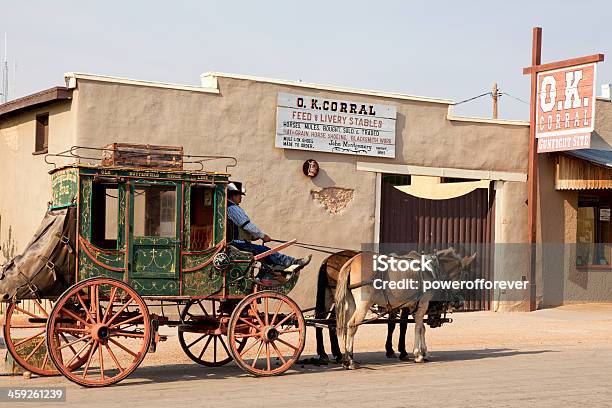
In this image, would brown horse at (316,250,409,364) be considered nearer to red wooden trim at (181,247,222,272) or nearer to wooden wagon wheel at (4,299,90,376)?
red wooden trim at (181,247,222,272)

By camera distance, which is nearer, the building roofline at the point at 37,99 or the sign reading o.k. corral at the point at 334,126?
the building roofline at the point at 37,99

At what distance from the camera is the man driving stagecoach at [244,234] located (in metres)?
11.9

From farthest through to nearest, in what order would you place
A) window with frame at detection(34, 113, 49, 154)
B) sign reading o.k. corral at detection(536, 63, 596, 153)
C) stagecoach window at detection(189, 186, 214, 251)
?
sign reading o.k. corral at detection(536, 63, 596, 153), window with frame at detection(34, 113, 49, 154), stagecoach window at detection(189, 186, 214, 251)

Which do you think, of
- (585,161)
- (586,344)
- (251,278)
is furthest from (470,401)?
(585,161)

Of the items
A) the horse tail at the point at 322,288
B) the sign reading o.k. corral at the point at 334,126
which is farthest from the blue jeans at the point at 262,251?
the sign reading o.k. corral at the point at 334,126

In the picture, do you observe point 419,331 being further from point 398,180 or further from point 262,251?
point 398,180

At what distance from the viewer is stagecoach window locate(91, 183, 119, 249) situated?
37.4ft

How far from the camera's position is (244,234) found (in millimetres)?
12289

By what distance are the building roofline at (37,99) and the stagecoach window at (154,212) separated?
6.84 meters

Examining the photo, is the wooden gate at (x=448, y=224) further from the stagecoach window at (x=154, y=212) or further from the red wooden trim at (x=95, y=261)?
the red wooden trim at (x=95, y=261)

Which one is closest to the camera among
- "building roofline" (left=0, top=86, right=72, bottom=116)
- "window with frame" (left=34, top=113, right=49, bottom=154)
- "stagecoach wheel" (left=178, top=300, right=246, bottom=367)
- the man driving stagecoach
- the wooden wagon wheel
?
the wooden wagon wheel

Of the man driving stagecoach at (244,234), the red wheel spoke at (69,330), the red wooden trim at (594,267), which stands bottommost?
the red wheel spoke at (69,330)

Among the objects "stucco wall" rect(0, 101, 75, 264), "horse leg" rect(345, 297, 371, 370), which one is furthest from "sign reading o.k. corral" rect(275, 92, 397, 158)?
"horse leg" rect(345, 297, 371, 370)

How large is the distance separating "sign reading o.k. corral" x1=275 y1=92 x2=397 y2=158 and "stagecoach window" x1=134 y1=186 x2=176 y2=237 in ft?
26.4
